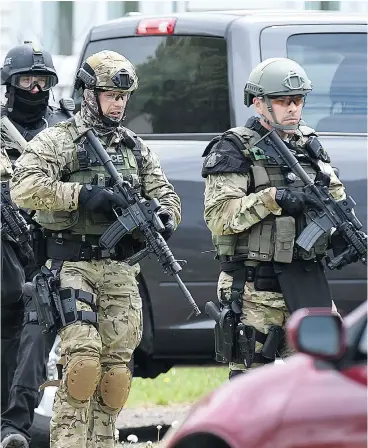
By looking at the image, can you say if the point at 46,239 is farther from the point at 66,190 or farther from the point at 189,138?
the point at 189,138

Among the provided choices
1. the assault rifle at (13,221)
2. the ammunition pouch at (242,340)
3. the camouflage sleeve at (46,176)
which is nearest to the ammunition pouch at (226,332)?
the ammunition pouch at (242,340)

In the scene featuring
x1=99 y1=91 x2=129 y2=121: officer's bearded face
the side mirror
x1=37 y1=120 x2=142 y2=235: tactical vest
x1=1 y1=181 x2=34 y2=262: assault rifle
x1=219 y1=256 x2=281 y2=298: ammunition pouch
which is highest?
the side mirror

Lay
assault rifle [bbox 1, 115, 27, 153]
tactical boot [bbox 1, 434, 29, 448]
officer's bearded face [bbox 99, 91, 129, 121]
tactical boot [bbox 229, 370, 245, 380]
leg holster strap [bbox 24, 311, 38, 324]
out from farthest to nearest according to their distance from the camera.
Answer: assault rifle [bbox 1, 115, 27, 153]
tactical boot [bbox 1, 434, 29, 448]
leg holster strap [bbox 24, 311, 38, 324]
officer's bearded face [bbox 99, 91, 129, 121]
tactical boot [bbox 229, 370, 245, 380]

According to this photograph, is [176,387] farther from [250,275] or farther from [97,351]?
[250,275]

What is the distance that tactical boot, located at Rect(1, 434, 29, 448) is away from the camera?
762 cm

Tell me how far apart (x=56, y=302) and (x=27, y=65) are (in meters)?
1.68

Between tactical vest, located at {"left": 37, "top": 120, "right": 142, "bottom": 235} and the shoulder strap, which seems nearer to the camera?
tactical vest, located at {"left": 37, "top": 120, "right": 142, "bottom": 235}

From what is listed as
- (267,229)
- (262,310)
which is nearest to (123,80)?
(267,229)

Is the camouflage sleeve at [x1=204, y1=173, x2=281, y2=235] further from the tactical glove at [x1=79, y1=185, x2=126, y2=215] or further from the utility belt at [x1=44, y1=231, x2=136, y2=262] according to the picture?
the utility belt at [x1=44, y1=231, x2=136, y2=262]

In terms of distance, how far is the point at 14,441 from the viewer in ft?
25.1

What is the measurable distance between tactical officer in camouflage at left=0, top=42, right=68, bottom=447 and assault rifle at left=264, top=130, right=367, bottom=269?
5.64 ft

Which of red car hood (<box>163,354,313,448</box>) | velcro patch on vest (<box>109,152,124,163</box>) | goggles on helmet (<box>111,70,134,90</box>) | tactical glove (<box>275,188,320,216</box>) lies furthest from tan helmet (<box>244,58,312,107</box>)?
red car hood (<box>163,354,313,448</box>)

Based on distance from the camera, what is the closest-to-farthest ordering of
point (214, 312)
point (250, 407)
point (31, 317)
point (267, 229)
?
point (250, 407) < point (267, 229) < point (214, 312) < point (31, 317)

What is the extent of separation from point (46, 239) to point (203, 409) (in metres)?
2.78
